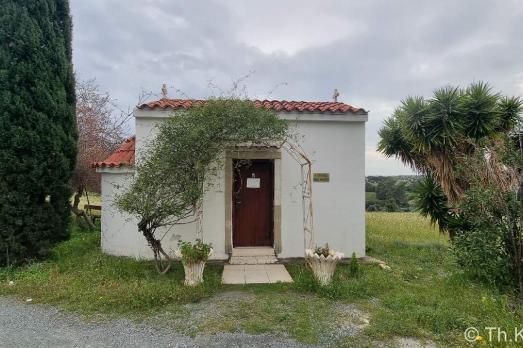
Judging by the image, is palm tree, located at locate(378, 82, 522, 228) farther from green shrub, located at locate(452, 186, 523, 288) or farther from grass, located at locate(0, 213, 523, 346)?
grass, located at locate(0, 213, 523, 346)

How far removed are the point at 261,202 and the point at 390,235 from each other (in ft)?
17.5

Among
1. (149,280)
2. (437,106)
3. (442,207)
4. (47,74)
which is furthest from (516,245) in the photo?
(47,74)

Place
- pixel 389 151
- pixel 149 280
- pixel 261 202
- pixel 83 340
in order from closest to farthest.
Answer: pixel 83 340 → pixel 149 280 → pixel 261 202 → pixel 389 151

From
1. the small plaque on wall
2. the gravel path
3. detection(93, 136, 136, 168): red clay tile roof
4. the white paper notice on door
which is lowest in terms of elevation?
the gravel path

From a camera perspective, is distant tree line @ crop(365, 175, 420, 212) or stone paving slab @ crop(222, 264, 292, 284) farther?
distant tree line @ crop(365, 175, 420, 212)

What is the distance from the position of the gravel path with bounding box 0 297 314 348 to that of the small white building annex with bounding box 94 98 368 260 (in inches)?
120

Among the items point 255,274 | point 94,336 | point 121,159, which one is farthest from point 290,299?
point 121,159

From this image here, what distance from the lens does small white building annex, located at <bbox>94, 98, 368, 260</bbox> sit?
290 inches

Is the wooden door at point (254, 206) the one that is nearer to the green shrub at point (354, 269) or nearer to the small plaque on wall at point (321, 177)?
the small plaque on wall at point (321, 177)

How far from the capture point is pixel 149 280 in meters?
5.66

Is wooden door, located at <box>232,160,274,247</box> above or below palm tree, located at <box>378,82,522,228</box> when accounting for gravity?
below

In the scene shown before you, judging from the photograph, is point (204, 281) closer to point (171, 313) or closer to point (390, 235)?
point (171, 313)

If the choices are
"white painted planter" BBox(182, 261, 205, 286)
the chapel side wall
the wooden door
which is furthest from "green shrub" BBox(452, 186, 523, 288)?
"white painted planter" BBox(182, 261, 205, 286)

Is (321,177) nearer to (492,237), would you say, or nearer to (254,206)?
(254,206)
